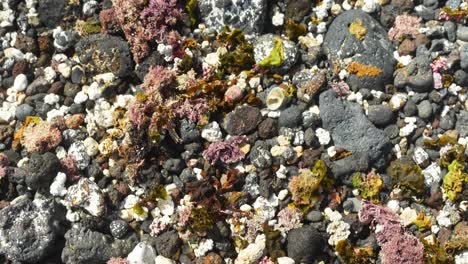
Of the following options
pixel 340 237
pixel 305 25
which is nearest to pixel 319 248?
pixel 340 237

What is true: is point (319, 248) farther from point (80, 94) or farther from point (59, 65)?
point (59, 65)

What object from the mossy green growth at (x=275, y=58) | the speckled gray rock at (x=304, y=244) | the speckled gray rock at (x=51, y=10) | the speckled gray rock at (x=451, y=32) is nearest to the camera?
the speckled gray rock at (x=304, y=244)

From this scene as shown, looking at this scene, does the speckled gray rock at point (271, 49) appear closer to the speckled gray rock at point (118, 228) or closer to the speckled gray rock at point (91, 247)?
the speckled gray rock at point (118, 228)

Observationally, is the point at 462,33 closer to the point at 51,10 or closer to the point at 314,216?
the point at 314,216

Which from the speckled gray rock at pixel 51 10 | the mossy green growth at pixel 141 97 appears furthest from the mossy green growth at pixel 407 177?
the speckled gray rock at pixel 51 10

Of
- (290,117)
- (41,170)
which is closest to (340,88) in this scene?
(290,117)

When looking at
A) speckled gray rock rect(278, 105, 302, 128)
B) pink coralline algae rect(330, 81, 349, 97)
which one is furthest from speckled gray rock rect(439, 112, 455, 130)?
speckled gray rock rect(278, 105, 302, 128)
